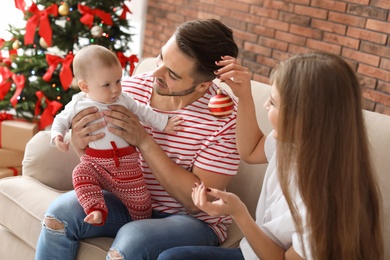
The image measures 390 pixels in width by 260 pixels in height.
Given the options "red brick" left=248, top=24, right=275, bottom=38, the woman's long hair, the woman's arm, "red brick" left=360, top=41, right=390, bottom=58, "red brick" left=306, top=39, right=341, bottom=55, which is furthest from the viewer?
"red brick" left=248, top=24, right=275, bottom=38

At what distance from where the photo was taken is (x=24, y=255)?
2145 millimetres

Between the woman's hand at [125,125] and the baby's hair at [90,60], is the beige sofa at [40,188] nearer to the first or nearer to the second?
the woman's hand at [125,125]

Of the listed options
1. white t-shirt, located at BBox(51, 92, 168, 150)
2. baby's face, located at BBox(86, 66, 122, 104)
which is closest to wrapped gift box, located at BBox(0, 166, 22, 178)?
white t-shirt, located at BBox(51, 92, 168, 150)

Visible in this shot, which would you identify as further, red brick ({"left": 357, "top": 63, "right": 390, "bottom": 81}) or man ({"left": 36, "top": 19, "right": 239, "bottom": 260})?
red brick ({"left": 357, "top": 63, "right": 390, "bottom": 81})

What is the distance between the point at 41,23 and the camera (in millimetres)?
3178

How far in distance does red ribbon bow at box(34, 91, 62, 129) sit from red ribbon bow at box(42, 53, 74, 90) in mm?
104

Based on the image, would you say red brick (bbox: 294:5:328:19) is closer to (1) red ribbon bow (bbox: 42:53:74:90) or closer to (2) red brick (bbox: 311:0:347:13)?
(2) red brick (bbox: 311:0:347:13)

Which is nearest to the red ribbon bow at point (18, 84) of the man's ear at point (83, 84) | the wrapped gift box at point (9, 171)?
the wrapped gift box at point (9, 171)

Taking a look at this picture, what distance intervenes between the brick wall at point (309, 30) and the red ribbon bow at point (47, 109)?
1697mm

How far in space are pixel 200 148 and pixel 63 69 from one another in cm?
147

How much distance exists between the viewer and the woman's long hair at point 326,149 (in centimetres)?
139

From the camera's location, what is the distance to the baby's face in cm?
185

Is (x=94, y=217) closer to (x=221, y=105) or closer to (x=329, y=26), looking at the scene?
(x=221, y=105)

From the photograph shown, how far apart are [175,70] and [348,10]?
6.83 ft
